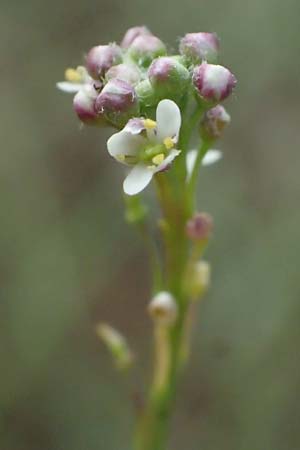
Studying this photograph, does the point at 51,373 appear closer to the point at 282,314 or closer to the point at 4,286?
the point at 4,286

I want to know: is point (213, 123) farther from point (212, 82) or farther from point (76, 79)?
point (76, 79)

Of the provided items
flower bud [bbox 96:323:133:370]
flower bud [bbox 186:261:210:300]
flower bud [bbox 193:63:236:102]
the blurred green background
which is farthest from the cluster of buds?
the blurred green background

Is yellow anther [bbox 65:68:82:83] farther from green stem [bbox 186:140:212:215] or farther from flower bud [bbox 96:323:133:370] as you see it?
flower bud [bbox 96:323:133:370]

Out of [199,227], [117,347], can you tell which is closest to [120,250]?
[117,347]

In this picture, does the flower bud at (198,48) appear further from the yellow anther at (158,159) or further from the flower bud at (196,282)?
the flower bud at (196,282)

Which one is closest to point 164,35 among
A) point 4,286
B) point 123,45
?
point 4,286

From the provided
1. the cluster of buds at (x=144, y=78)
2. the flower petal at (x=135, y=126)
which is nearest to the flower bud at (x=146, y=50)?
the cluster of buds at (x=144, y=78)
